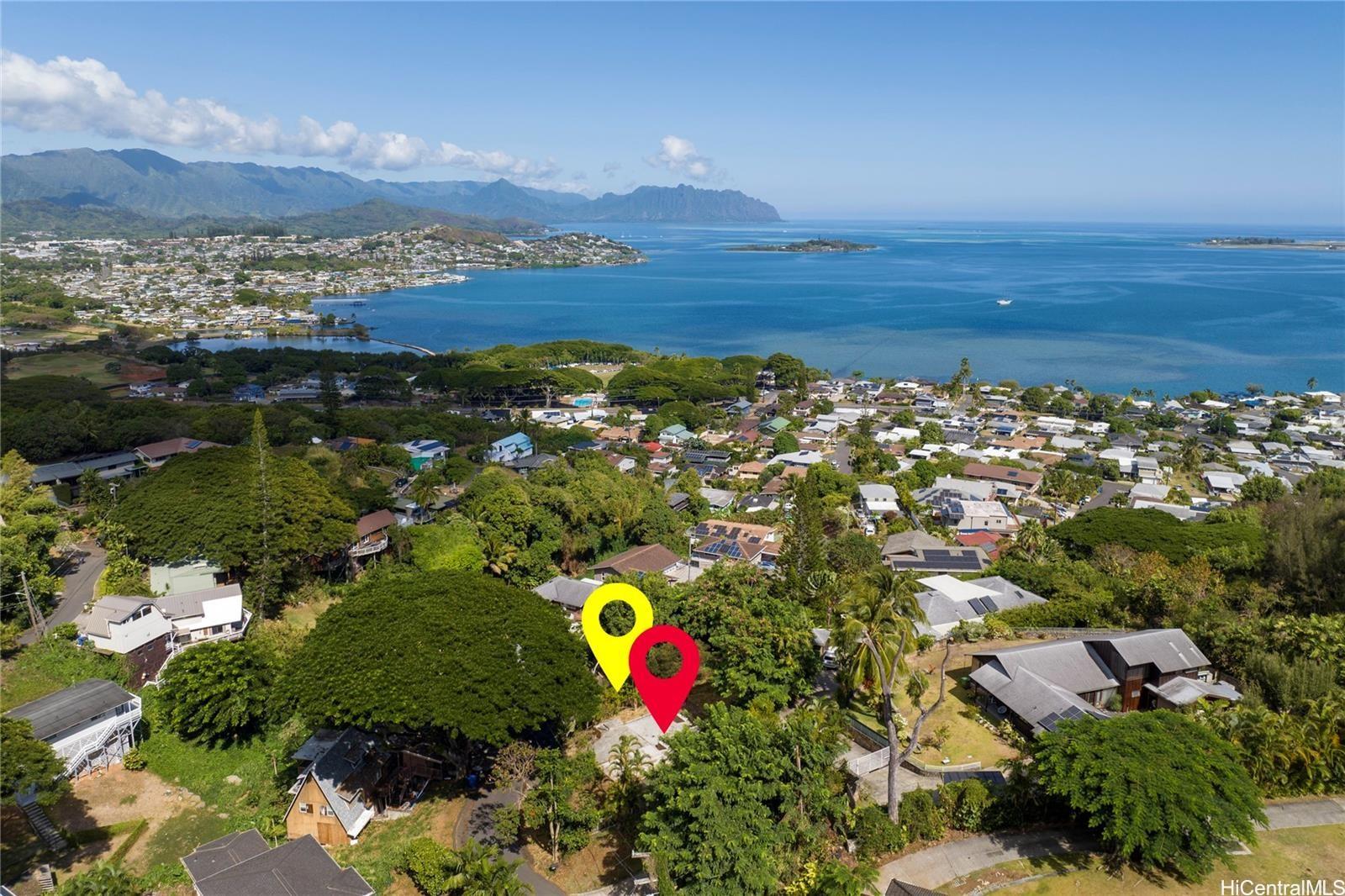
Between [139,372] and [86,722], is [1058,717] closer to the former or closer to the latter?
[86,722]

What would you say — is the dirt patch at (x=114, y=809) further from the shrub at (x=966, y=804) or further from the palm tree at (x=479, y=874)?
the shrub at (x=966, y=804)

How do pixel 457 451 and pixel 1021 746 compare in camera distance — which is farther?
pixel 457 451

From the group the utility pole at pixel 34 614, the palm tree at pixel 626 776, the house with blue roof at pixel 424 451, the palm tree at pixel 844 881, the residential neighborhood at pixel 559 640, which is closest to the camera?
the palm tree at pixel 844 881

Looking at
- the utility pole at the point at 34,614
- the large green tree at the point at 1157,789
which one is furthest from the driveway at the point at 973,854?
the utility pole at the point at 34,614

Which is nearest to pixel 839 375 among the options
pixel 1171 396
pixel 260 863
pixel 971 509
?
pixel 1171 396

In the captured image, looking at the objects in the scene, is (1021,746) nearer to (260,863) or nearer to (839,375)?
(260,863)

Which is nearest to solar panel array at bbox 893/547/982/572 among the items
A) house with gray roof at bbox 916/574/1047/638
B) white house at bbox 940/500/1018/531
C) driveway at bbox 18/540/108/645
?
house with gray roof at bbox 916/574/1047/638
